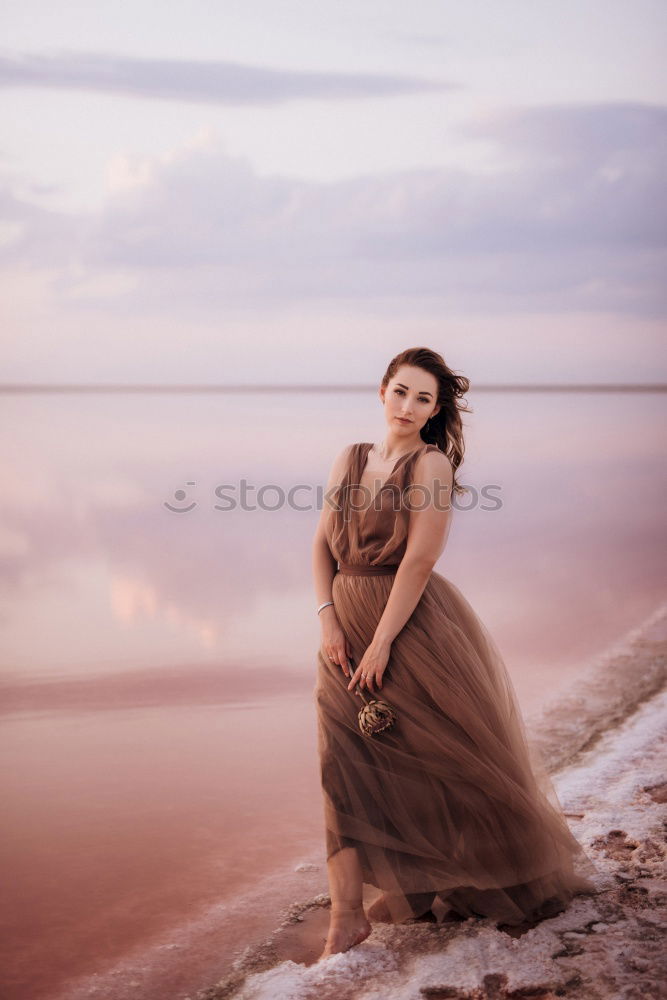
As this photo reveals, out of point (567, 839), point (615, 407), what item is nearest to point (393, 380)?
point (567, 839)

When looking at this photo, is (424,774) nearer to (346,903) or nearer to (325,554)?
(346,903)

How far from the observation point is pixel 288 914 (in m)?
2.47

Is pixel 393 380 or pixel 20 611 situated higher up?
pixel 393 380

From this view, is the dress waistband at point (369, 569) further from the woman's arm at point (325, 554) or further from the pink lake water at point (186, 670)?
the pink lake water at point (186, 670)

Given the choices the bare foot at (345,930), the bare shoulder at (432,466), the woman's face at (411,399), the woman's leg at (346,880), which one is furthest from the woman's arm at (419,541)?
the bare foot at (345,930)

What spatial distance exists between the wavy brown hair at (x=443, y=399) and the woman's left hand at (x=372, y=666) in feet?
1.31

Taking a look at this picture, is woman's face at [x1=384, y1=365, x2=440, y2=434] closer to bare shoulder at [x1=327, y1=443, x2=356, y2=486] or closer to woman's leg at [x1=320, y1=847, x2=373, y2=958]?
bare shoulder at [x1=327, y1=443, x2=356, y2=486]

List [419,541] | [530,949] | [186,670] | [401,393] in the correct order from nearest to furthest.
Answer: [530,949] < [419,541] < [401,393] < [186,670]

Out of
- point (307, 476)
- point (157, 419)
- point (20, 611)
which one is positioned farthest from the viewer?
point (157, 419)

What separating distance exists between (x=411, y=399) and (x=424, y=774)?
84 centimetres

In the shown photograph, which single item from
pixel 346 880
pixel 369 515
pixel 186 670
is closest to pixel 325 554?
pixel 369 515

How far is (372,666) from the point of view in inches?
91.6

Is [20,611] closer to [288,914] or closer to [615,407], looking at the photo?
[288,914]

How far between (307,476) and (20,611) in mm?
5582
